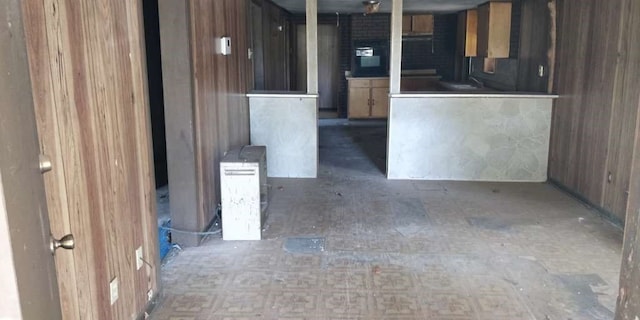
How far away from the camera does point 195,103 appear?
3416 millimetres

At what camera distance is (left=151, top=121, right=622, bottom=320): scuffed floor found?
2695mm

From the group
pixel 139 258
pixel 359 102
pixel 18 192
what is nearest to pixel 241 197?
pixel 139 258

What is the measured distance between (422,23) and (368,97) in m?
1.74

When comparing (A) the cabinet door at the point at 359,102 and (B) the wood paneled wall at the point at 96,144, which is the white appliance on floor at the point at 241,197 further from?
(A) the cabinet door at the point at 359,102

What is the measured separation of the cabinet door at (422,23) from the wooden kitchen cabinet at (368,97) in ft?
3.74

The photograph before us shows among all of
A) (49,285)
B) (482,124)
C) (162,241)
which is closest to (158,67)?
(162,241)

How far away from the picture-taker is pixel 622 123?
388 cm

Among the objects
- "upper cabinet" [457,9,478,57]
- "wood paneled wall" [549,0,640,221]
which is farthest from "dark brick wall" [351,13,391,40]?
"wood paneled wall" [549,0,640,221]

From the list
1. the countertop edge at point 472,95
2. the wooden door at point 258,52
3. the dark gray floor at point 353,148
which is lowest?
the dark gray floor at point 353,148

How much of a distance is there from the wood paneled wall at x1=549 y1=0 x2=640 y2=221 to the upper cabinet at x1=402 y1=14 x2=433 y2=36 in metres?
4.65

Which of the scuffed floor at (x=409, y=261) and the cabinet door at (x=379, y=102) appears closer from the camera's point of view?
the scuffed floor at (x=409, y=261)

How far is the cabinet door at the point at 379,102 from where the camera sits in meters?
9.46

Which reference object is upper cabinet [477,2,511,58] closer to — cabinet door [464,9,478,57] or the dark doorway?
cabinet door [464,9,478,57]

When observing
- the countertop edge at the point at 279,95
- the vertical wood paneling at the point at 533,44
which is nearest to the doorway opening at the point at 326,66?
the vertical wood paneling at the point at 533,44
